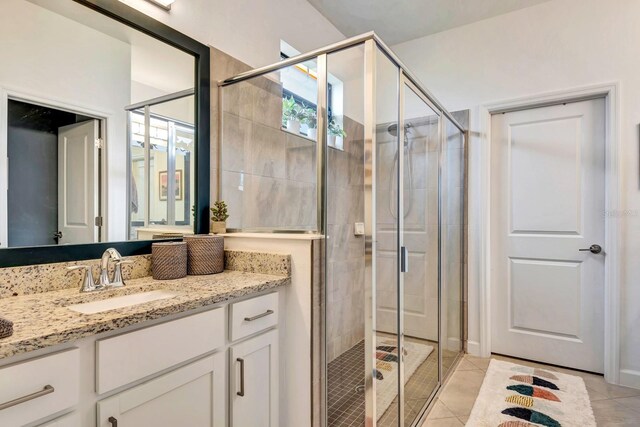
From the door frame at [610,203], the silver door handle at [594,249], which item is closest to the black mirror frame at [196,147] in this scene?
the door frame at [610,203]

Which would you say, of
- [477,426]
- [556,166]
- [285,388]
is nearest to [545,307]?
[556,166]

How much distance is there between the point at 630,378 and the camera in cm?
233

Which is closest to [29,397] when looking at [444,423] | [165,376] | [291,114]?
[165,376]

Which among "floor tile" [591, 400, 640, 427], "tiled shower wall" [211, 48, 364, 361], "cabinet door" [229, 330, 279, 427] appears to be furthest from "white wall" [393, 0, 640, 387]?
"cabinet door" [229, 330, 279, 427]

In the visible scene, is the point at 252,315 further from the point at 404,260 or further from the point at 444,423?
the point at 444,423

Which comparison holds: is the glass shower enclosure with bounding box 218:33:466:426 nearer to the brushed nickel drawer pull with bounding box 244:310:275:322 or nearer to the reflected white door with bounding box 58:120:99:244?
the brushed nickel drawer pull with bounding box 244:310:275:322

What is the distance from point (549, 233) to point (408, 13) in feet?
6.89

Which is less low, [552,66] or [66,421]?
[552,66]

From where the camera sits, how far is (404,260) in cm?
180

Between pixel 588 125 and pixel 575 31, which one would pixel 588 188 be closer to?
pixel 588 125

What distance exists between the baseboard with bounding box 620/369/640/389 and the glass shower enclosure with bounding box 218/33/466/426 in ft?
3.83

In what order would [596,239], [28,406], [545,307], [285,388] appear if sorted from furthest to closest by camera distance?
[545,307] → [596,239] → [285,388] → [28,406]

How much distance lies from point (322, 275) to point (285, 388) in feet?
1.77

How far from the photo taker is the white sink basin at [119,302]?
1.11 m
